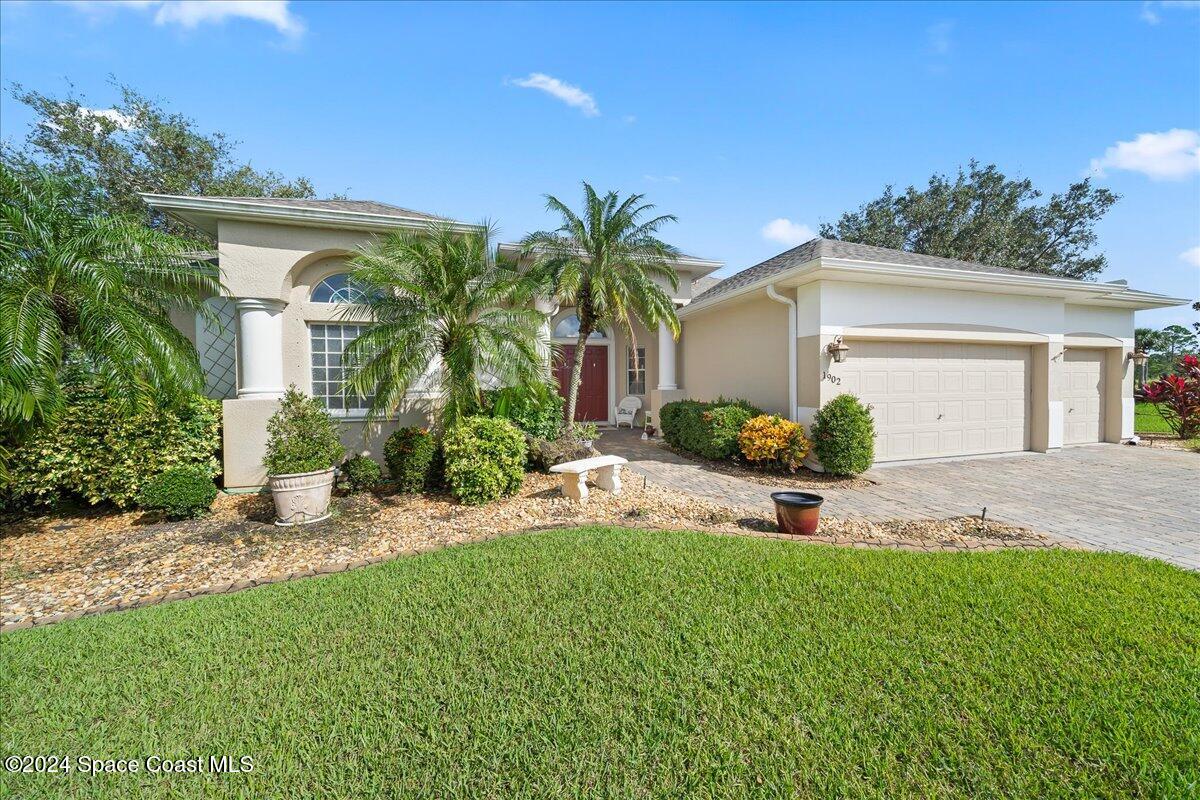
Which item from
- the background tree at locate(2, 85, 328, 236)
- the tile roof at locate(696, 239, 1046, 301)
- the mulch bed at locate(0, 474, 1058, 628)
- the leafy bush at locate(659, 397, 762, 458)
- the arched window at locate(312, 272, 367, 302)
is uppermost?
the background tree at locate(2, 85, 328, 236)

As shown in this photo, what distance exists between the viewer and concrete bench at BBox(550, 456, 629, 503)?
263 inches

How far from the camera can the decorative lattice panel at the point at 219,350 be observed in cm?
878

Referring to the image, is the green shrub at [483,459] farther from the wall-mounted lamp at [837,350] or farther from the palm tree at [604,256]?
the wall-mounted lamp at [837,350]

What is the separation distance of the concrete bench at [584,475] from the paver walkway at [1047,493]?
4.20 feet

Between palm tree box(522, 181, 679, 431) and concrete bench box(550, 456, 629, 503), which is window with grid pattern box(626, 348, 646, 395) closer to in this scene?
palm tree box(522, 181, 679, 431)

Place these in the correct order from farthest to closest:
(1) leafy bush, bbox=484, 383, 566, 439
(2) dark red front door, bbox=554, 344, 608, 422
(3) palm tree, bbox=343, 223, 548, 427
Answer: (2) dark red front door, bbox=554, 344, 608, 422 < (1) leafy bush, bbox=484, 383, 566, 439 < (3) palm tree, bbox=343, 223, 548, 427

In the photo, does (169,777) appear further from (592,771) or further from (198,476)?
(198,476)

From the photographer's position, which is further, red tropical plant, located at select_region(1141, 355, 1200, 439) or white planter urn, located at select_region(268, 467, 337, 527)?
red tropical plant, located at select_region(1141, 355, 1200, 439)

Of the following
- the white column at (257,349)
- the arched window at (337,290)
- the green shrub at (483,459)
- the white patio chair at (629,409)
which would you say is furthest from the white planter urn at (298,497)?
the white patio chair at (629,409)

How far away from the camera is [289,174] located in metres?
20.0

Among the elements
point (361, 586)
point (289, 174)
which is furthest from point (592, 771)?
point (289, 174)

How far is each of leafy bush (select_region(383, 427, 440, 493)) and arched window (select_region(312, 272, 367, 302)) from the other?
3.00 m

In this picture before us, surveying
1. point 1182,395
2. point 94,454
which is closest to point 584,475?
point 94,454

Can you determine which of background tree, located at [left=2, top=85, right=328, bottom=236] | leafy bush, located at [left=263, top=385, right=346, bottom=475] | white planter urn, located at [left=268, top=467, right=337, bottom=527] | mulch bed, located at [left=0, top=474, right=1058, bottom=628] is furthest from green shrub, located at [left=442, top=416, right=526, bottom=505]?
background tree, located at [left=2, top=85, right=328, bottom=236]
